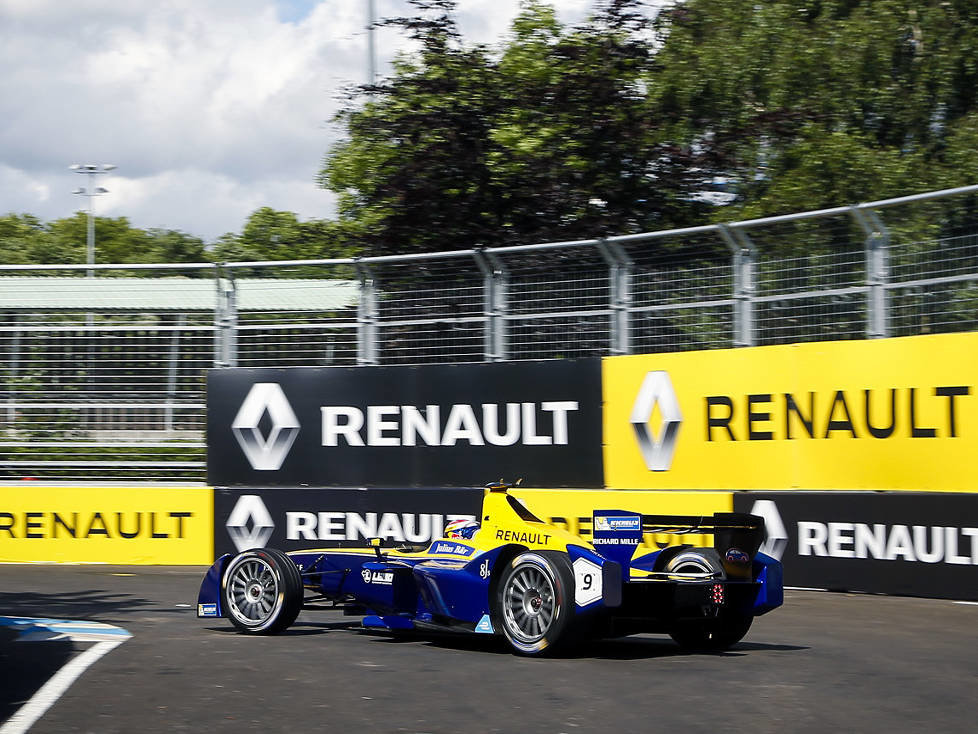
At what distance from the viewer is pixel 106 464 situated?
15.8 meters

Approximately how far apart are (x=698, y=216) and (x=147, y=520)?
37.0 ft

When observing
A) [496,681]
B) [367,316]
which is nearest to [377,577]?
[496,681]

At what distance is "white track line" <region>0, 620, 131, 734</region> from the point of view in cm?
593

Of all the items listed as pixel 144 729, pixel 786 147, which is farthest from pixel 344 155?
pixel 144 729

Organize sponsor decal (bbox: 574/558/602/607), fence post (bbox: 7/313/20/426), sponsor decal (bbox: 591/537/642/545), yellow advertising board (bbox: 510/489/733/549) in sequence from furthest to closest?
fence post (bbox: 7/313/20/426)
yellow advertising board (bbox: 510/489/733/549)
sponsor decal (bbox: 591/537/642/545)
sponsor decal (bbox: 574/558/602/607)

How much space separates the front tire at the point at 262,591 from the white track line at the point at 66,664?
0.72m

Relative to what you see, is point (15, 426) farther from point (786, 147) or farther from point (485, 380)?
point (786, 147)

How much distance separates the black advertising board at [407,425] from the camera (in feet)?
44.8

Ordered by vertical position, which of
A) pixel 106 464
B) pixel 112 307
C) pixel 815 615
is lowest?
pixel 815 615

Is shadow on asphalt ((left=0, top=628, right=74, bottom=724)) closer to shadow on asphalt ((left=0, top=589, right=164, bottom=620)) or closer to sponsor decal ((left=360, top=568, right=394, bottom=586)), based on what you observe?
shadow on asphalt ((left=0, top=589, right=164, bottom=620))

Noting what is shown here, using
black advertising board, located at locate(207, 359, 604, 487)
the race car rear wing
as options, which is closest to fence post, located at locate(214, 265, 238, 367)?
black advertising board, located at locate(207, 359, 604, 487)

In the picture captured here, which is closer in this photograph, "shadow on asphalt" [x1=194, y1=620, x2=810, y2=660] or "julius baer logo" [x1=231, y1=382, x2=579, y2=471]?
"shadow on asphalt" [x1=194, y1=620, x2=810, y2=660]

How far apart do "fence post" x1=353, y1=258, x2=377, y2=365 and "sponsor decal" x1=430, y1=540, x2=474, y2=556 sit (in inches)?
259

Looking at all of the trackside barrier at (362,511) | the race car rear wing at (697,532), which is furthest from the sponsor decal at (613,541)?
the trackside barrier at (362,511)
